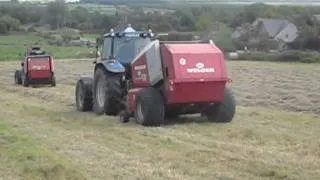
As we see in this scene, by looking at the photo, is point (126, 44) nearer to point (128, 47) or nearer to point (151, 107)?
point (128, 47)

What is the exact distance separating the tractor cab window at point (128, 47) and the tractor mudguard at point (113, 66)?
269mm

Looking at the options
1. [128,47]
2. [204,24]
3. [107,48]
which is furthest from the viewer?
[204,24]

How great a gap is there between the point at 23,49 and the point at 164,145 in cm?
5760

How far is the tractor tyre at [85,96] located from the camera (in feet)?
60.1

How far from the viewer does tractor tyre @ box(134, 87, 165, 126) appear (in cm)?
1414

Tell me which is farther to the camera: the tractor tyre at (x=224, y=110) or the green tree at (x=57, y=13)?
the green tree at (x=57, y=13)

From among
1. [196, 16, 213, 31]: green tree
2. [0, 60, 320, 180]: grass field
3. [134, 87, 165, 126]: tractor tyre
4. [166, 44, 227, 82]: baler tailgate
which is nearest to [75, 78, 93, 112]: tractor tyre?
[0, 60, 320, 180]: grass field

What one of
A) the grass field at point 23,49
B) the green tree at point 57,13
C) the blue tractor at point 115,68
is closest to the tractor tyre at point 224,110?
the blue tractor at point 115,68

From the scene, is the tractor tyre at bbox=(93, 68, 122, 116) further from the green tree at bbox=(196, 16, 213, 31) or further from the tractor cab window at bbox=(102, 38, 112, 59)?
the green tree at bbox=(196, 16, 213, 31)

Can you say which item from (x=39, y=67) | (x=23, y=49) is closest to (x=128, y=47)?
(x=39, y=67)

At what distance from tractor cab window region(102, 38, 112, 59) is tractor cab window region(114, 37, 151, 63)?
19cm

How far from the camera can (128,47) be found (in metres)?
16.8

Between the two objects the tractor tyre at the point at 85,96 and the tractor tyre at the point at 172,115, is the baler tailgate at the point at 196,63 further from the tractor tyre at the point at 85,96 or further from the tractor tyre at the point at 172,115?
the tractor tyre at the point at 85,96

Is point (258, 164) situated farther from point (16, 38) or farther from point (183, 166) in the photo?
point (16, 38)
